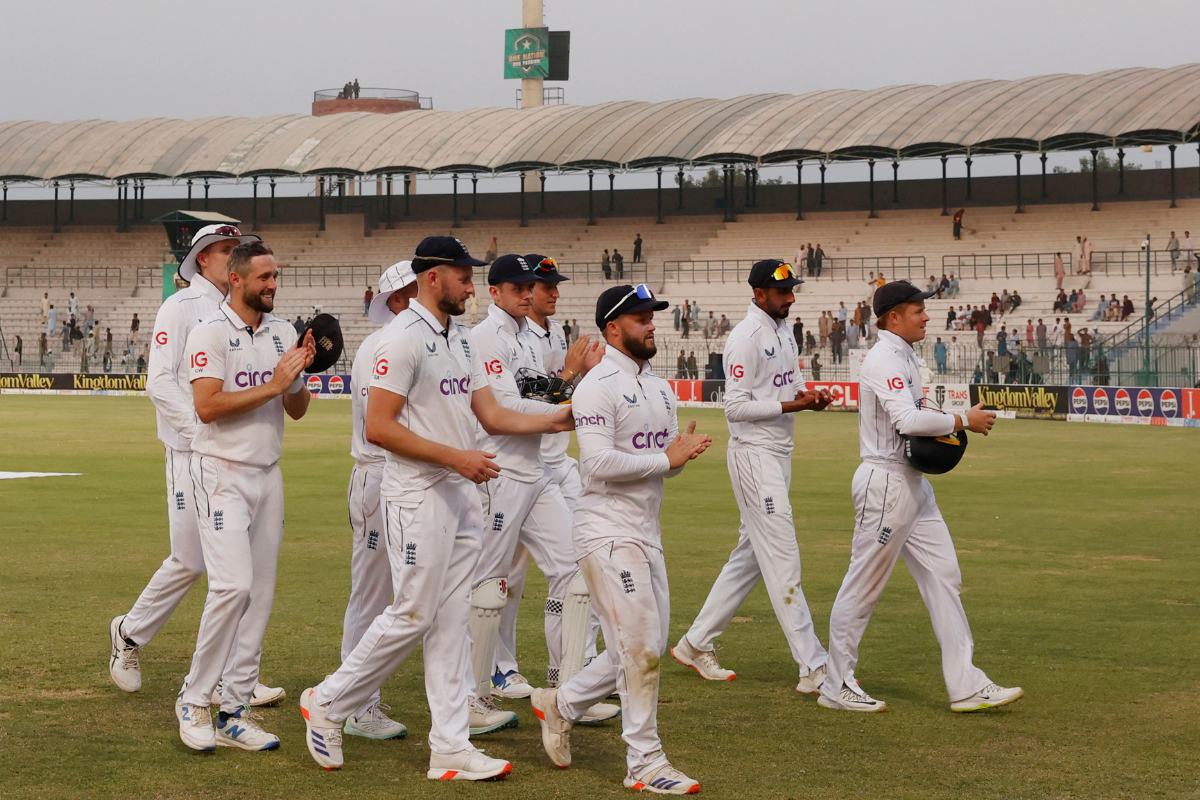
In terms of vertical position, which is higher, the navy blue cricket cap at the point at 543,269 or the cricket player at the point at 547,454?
the navy blue cricket cap at the point at 543,269

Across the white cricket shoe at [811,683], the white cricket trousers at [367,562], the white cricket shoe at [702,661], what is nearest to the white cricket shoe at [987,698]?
the white cricket shoe at [811,683]

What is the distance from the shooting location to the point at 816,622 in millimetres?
9781

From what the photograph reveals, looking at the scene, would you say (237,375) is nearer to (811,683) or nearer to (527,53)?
(811,683)

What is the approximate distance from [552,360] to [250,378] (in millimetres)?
2175

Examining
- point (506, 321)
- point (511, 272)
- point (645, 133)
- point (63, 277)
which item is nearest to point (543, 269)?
point (511, 272)

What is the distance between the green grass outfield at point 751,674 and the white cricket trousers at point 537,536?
583 mm

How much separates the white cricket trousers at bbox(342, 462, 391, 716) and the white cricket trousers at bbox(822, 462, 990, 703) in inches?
99.0

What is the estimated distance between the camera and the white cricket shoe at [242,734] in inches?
260

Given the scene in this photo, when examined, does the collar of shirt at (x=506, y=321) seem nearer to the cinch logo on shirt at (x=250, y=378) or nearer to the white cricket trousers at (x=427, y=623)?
the cinch logo on shirt at (x=250, y=378)

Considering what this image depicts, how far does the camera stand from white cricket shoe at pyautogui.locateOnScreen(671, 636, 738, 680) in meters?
8.21

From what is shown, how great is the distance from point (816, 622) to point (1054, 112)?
134 ft

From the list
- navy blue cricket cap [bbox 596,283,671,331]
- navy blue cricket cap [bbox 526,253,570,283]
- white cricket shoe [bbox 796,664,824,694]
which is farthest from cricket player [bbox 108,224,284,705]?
white cricket shoe [bbox 796,664,824,694]

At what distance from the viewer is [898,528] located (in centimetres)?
748

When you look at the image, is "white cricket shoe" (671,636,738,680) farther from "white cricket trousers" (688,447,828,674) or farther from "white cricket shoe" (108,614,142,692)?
"white cricket shoe" (108,614,142,692)
